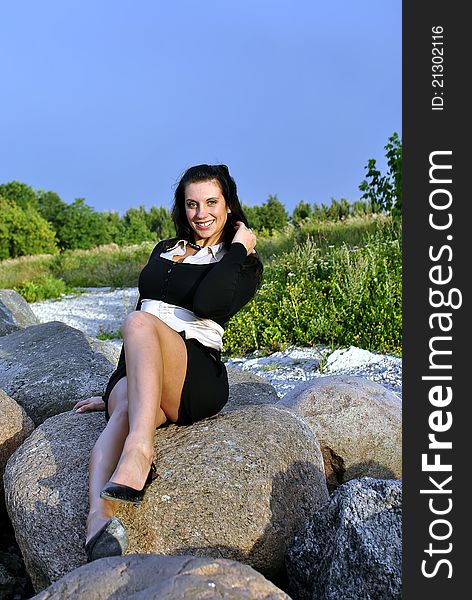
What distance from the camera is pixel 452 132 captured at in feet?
9.70

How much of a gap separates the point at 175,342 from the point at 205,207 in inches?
34.6

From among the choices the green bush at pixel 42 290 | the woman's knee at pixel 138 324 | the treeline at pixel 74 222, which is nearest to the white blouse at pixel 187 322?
the woman's knee at pixel 138 324

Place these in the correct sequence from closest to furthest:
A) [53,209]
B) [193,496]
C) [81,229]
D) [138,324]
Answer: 1. [193,496]
2. [138,324]
3. [81,229]
4. [53,209]

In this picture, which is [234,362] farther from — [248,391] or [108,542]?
[108,542]

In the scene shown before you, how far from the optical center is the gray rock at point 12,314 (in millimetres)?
8797

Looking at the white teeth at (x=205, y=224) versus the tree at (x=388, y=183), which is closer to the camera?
the white teeth at (x=205, y=224)

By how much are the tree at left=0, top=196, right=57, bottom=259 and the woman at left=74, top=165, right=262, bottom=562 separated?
34296mm

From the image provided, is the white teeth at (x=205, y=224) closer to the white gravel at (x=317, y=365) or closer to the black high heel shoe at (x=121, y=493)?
the black high heel shoe at (x=121, y=493)

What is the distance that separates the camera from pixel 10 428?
4.15 m

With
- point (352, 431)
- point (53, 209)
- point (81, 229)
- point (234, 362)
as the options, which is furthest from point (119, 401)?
point (53, 209)

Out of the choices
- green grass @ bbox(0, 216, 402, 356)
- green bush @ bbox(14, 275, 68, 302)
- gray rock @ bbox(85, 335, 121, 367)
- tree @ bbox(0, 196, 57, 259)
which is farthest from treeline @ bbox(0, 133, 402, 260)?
gray rock @ bbox(85, 335, 121, 367)

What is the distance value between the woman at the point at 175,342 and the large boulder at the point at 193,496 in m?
0.13

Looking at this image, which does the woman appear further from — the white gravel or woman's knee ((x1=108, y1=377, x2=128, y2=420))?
the white gravel

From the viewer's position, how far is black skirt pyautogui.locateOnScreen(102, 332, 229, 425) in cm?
369
